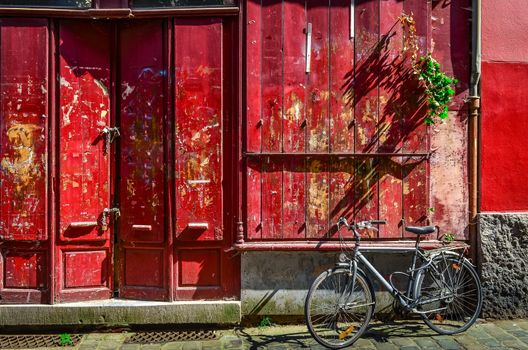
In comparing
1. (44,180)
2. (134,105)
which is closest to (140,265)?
(44,180)

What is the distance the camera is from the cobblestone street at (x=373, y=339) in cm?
525

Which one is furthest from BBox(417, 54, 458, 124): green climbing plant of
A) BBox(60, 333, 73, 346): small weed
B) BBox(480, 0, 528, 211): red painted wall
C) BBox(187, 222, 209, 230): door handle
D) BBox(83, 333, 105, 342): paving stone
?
BBox(60, 333, 73, 346): small weed

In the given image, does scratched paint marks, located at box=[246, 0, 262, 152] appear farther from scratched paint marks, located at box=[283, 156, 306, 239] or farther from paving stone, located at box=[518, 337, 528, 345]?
paving stone, located at box=[518, 337, 528, 345]

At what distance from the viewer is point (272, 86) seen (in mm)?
5824

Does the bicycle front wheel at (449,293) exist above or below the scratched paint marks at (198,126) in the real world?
A: below

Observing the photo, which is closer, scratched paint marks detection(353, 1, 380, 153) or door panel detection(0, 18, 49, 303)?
door panel detection(0, 18, 49, 303)

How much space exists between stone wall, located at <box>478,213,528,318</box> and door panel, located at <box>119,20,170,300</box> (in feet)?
11.7

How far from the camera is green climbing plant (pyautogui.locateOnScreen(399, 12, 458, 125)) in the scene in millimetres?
5801

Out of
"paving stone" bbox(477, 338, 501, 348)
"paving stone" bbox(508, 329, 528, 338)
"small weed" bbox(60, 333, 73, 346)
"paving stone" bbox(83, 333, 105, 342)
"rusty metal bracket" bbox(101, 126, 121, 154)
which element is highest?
"rusty metal bracket" bbox(101, 126, 121, 154)

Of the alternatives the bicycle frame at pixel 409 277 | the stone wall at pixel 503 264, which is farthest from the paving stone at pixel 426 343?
the stone wall at pixel 503 264

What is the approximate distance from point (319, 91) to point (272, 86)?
52cm

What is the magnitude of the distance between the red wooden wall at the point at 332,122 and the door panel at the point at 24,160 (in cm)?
222

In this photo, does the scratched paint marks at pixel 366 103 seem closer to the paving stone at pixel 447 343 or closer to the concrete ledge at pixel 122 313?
the paving stone at pixel 447 343

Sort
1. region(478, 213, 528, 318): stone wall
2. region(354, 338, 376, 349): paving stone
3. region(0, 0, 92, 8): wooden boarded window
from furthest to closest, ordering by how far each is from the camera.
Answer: region(478, 213, 528, 318): stone wall, region(0, 0, 92, 8): wooden boarded window, region(354, 338, 376, 349): paving stone
